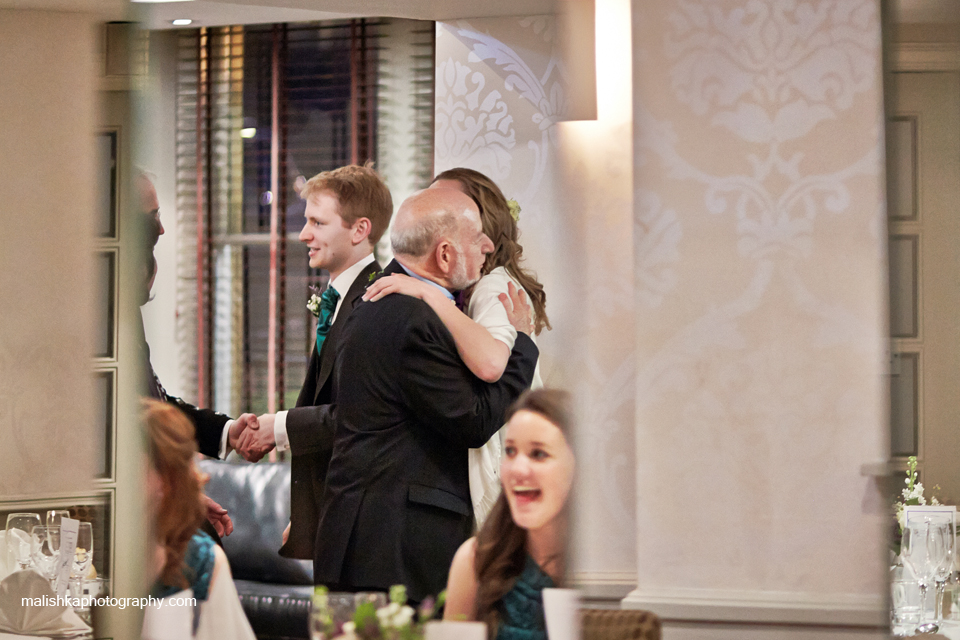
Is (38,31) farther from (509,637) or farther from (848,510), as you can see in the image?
(848,510)

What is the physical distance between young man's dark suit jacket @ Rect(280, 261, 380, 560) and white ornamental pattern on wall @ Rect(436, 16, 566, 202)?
0.18 metres

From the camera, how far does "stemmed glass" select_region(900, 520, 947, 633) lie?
56.7 inches

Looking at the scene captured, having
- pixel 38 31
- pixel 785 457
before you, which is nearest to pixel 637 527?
pixel 785 457

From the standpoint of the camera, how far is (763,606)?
3.97ft

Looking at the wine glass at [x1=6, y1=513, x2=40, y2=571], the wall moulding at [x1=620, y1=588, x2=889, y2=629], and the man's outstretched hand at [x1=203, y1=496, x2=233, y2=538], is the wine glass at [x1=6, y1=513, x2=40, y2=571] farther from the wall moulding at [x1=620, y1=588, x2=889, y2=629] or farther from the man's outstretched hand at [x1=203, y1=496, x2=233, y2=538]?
the wall moulding at [x1=620, y1=588, x2=889, y2=629]

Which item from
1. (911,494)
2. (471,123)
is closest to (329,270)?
(471,123)

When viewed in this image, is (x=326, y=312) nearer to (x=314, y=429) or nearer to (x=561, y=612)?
(x=314, y=429)

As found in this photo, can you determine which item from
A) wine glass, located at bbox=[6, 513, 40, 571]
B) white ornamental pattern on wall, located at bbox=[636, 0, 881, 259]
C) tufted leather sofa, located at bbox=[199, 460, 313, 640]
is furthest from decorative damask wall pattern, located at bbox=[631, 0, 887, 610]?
wine glass, located at bbox=[6, 513, 40, 571]

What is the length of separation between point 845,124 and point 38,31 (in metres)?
1.12

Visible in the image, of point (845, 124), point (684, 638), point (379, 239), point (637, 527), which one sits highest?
point (845, 124)

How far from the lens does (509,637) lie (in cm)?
106

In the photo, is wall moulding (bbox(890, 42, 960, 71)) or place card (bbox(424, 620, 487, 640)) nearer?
place card (bbox(424, 620, 487, 640))

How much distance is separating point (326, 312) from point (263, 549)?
0.32m

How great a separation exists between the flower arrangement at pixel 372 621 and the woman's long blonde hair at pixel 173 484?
0.70 feet
